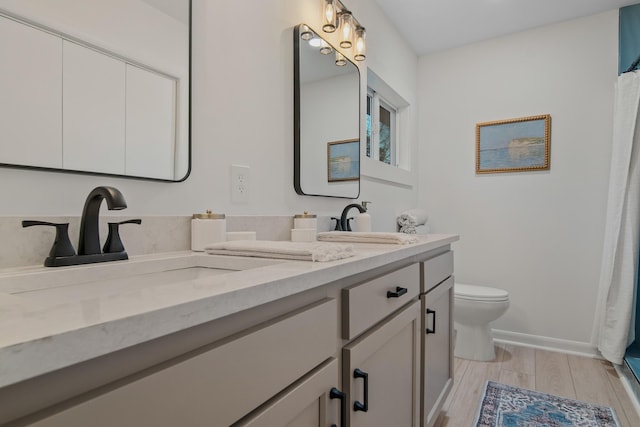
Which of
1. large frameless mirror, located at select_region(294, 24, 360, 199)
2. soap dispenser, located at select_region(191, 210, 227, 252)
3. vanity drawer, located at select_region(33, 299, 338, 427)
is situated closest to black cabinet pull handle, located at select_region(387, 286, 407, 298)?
vanity drawer, located at select_region(33, 299, 338, 427)

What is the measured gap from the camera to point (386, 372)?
1013mm

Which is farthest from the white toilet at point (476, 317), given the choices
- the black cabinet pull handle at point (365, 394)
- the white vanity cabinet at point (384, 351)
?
the black cabinet pull handle at point (365, 394)

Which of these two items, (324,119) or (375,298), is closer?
(375,298)

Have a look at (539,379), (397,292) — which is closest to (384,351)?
(397,292)

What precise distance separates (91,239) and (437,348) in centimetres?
132

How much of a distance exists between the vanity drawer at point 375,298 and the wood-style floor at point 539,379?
978mm

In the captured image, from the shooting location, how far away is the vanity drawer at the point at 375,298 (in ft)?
2.68

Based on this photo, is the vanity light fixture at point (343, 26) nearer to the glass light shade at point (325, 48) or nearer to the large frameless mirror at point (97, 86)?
the glass light shade at point (325, 48)

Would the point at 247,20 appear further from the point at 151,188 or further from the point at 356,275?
the point at 356,275

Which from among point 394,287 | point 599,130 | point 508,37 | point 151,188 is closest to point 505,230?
point 599,130

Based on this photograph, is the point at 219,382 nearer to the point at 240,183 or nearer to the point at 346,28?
the point at 240,183

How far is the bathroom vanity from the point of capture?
13.2 inches

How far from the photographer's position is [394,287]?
1.06 meters

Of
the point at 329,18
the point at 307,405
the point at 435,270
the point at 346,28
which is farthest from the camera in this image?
the point at 346,28
